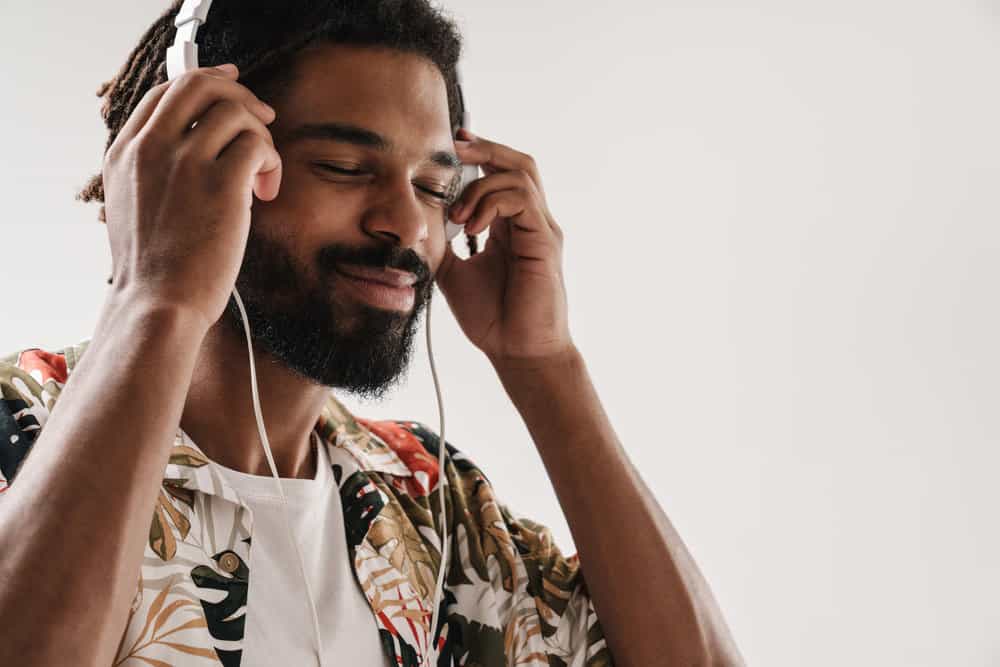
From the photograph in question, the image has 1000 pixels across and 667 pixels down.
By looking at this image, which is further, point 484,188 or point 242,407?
point 484,188

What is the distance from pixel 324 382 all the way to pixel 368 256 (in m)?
0.16

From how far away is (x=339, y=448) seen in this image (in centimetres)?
125

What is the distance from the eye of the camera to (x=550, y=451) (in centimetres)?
122

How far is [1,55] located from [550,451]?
1.16 meters

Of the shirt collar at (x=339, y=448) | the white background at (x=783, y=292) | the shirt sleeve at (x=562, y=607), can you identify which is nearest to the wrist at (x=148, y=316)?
the shirt collar at (x=339, y=448)

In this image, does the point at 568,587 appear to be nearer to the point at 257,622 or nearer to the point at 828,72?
the point at 257,622

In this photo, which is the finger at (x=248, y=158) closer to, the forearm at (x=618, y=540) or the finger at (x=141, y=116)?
the finger at (x=141, y=116)

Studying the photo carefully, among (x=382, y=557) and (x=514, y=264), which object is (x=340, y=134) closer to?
(x=514, y=264)

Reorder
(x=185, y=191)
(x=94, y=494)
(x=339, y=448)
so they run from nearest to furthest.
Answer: (x=94, y=494) < (x=185, y=191) < (x=339, y=448)

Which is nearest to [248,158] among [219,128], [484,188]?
[219,128]

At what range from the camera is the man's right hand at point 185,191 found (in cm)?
81

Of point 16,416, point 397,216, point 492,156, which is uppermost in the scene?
point 492,156

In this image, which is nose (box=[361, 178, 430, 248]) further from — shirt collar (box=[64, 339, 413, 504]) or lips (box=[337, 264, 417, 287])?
shirt collar (box=[64, 339, 413, 504])

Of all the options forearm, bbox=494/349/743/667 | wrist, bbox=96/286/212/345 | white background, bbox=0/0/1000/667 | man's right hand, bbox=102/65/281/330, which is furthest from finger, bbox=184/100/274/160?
white background, bbox=0/0/1000/667
